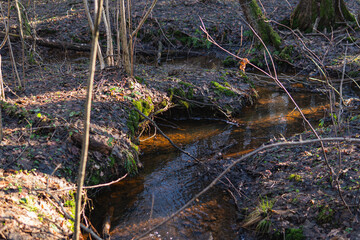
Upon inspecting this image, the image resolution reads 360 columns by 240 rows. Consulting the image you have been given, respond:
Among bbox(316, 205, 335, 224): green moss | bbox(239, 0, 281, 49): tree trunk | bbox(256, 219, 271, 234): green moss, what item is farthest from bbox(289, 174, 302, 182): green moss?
bbox(239, 0, 281, 49): tree trunk

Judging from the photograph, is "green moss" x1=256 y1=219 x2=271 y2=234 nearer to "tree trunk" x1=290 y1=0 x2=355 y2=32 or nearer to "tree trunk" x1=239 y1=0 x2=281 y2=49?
"tree trunk" x1=239 y1=0 x2=281 y2=49

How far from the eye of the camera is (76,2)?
1659cm

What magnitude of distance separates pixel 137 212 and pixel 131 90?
114 inches

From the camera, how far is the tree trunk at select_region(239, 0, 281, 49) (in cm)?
1036

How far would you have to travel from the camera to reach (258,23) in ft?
35.5

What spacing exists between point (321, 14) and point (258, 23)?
9.77 feet

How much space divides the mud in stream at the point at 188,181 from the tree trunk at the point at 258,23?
159 inches

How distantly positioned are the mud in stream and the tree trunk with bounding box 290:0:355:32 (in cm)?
544

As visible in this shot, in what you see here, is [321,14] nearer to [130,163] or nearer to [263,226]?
[130,163]

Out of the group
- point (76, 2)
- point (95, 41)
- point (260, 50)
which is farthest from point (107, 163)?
point (76, 2)

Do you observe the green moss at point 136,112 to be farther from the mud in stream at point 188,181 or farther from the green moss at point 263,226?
the green moss at point 263,226

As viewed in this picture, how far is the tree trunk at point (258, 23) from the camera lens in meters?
10.4

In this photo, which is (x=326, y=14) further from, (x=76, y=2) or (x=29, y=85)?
(x=76, y=2)

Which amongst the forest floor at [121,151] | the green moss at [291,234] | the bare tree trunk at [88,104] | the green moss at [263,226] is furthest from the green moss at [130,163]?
the bare tree trunk at [88,104]
